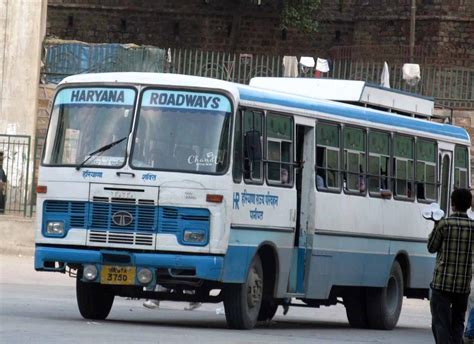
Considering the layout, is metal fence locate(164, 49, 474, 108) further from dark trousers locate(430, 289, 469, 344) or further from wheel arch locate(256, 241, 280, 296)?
dark trousers locate(430, 289, 469, 344)

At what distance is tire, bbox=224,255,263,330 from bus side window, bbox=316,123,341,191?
5.52 feet

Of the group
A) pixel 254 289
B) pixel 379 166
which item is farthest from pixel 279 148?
pixel 379 166

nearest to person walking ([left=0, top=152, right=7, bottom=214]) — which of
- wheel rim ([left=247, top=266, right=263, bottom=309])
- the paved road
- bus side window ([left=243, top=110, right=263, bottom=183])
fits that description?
the paved road

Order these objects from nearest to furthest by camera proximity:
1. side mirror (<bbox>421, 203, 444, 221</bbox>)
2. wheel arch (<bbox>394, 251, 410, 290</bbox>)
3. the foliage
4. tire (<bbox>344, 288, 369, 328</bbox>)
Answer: side mirror (<bbox>421, 203, 444, 221</bbox>), tire (<bbox>344, 288, 369, 328</bbox>), wheel arch (<bbox>394, 251, 410, 290</bbox>), the foliage

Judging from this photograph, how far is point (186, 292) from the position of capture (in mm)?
17516

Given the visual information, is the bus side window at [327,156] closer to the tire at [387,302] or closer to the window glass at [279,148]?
the window glass at [279,148]

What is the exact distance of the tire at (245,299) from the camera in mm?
16984

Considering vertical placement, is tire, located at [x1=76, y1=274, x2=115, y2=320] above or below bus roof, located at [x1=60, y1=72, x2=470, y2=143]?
below

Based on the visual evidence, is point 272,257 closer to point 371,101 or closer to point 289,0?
point 371,101

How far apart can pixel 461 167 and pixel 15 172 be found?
1047cm

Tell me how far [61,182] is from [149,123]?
1080 mm

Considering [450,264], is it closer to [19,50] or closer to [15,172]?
[15,172]

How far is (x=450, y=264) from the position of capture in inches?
531

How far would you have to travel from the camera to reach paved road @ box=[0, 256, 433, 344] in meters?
15.2
